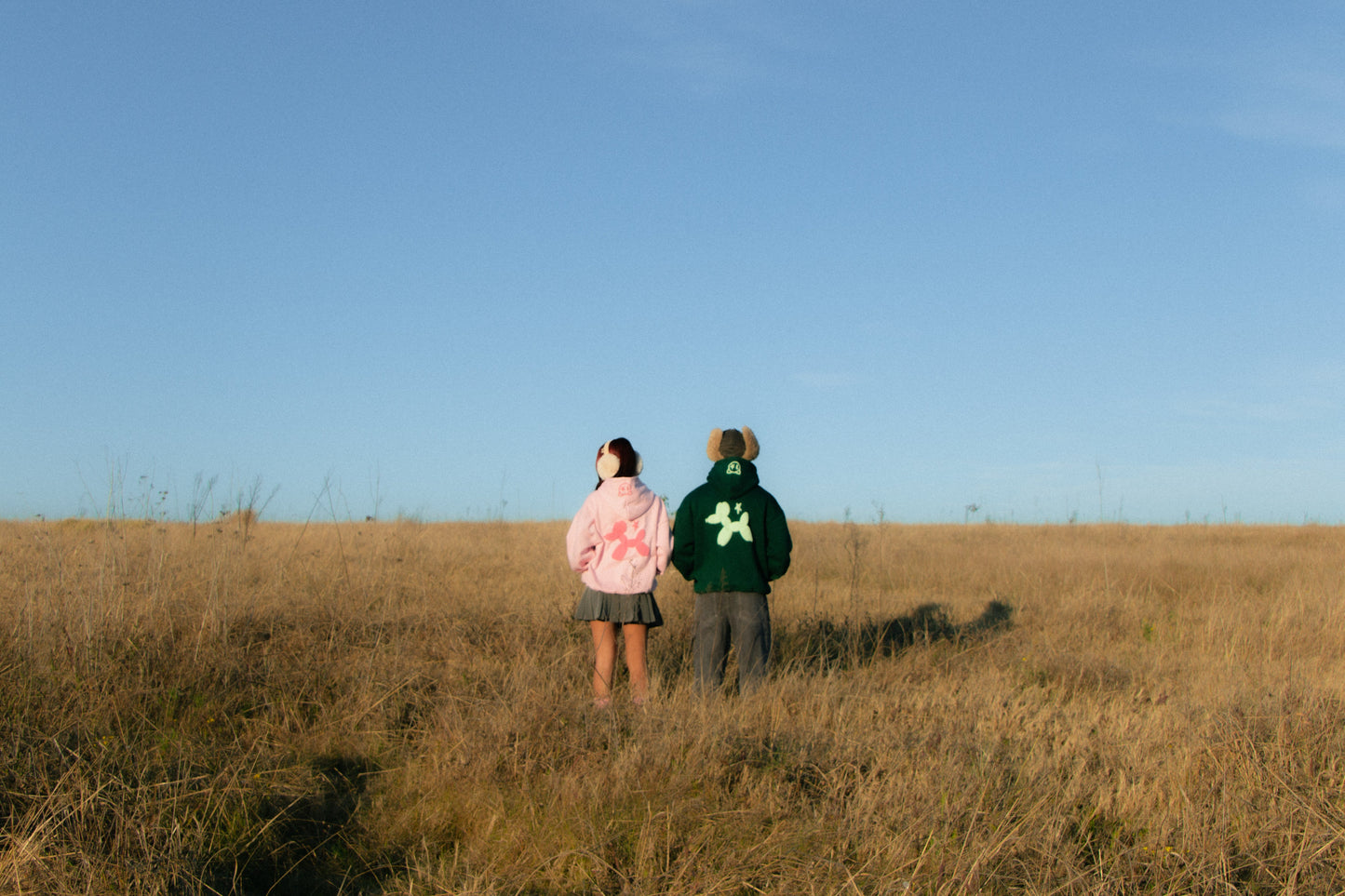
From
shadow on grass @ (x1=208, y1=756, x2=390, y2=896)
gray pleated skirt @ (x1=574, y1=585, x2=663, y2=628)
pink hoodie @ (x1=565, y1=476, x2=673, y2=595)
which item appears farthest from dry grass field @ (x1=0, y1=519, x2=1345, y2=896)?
pink hoodie @ (x1=565, y1=476, x2=673, y2=595)

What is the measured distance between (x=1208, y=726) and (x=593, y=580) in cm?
364

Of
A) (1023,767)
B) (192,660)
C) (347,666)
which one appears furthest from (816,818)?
(192,660)

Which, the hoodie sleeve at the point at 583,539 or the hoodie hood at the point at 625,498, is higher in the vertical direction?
the hoodie hood at the point at 625,498

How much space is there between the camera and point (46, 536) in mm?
6801

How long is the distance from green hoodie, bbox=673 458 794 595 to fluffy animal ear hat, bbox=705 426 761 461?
46 mm

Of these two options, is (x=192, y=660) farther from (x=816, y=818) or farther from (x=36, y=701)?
(x=816, y=818)

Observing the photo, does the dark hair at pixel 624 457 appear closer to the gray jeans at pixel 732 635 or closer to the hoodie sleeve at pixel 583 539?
the hoodie sleeve at pixel 583 539

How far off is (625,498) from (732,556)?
2.65 feet

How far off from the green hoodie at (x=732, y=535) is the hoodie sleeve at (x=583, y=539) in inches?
22.9

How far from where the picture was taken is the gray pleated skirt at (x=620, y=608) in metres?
5.87

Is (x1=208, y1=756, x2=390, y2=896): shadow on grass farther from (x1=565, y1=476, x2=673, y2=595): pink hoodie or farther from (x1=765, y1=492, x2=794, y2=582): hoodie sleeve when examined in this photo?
(x1=765, y1=492, x2=794, y2=582): hoodie sleeve

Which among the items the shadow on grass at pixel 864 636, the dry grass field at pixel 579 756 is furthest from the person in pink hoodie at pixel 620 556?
the shadow on grass at pixel 864 636

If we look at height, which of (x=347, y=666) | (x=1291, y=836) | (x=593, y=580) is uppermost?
(x=593, y=580)

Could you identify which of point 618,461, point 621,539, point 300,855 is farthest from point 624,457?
point 300,855
